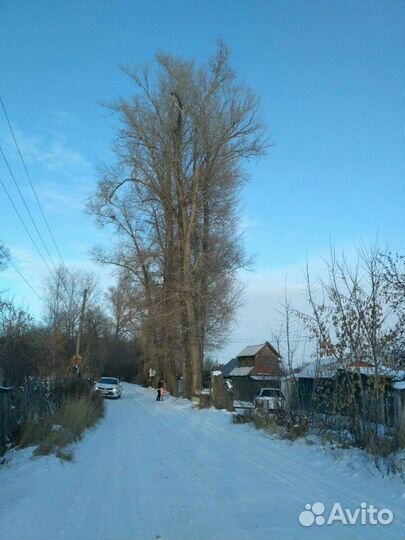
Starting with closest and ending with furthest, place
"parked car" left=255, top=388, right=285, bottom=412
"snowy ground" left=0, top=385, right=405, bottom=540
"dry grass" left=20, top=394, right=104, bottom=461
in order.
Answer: "snowy ground" left=0, top=385, right=405, bottom=540
"dry grass" left=20, top=394, right=104, bottom=461
"parked car" left=255, top=388, right=285, bottom=412

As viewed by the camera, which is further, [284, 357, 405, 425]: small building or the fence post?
the fence post

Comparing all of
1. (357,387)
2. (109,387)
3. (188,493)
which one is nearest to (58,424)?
(188,493)

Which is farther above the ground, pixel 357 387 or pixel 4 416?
pixel 357 387

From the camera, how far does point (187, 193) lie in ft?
102

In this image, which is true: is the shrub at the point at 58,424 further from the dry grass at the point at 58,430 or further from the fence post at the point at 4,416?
the fence post at the point at 4,416

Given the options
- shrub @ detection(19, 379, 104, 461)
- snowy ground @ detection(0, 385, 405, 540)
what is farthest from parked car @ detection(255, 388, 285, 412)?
shrub @ detection(19, 379, 104, 461)

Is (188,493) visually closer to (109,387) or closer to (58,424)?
(58,424)

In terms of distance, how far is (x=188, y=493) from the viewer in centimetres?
737

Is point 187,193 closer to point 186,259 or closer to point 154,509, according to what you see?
point 186,259


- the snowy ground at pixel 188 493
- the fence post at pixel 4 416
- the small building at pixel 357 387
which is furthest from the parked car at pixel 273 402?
the fence post at pixel 4 416

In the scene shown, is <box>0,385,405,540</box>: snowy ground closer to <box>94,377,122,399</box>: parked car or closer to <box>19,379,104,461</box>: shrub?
<box>19,379,104,461</box>: shrub

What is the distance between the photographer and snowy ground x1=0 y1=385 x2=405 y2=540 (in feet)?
18.7

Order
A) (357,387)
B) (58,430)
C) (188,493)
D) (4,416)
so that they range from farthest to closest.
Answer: (58,430)
(357,387)
(4,416)
(188,493)

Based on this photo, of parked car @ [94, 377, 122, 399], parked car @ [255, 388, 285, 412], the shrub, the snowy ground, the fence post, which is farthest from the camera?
parked car @ [94, 377, 122, 399]
